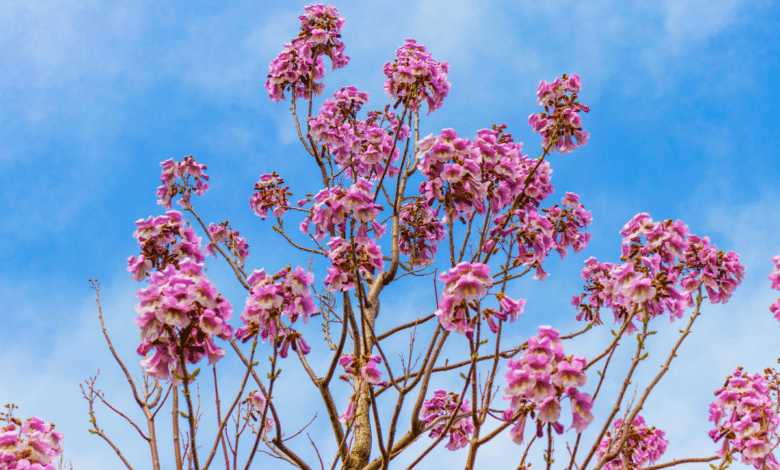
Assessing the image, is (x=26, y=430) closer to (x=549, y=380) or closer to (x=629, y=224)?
(x=549, y=380)

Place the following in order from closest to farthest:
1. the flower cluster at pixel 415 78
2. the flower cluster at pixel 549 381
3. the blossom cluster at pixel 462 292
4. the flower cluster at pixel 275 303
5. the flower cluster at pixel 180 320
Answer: the flower cluster at pixel 549 381 < the flower cluster at pixel 180 320 < the blossom cluster at pixel 462 292 < the flower cluster at pixel 275 303 < the flower cluster at pixel 415 78

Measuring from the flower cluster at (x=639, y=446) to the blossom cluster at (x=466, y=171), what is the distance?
10.4ft

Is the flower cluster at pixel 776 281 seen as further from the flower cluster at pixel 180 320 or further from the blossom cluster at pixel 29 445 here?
the blossom cluster at pixel 29 445

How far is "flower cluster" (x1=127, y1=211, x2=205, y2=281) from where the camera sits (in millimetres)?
4375

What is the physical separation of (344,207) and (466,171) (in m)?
0.97

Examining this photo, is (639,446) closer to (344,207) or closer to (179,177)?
(344,207)

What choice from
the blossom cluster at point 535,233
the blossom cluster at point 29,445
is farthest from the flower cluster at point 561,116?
the blossom cluster at point 29,445

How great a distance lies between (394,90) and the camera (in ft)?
20.2

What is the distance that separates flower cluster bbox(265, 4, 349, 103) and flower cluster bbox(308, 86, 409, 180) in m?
0.43

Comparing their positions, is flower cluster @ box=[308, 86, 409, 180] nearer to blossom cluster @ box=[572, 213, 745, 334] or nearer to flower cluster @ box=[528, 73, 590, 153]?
flower cluster @ box=[528, 73, 590, 153]

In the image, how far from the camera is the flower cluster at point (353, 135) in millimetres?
6520

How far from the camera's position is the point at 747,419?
15.8ft

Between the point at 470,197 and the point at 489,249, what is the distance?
692 mm

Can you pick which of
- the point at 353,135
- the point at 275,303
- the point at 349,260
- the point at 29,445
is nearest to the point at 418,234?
the point at 353,135
